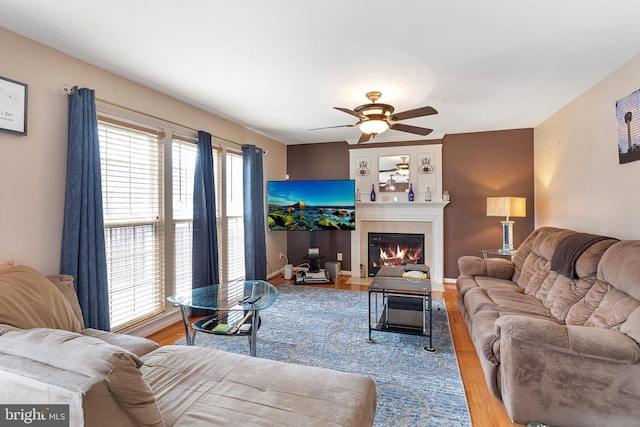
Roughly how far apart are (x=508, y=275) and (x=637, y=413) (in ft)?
6.90

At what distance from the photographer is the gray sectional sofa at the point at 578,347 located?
166cm

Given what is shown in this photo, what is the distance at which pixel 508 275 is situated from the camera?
364 cm

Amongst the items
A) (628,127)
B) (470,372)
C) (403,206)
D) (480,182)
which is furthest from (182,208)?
(480,182)

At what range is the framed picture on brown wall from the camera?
2.04 meters

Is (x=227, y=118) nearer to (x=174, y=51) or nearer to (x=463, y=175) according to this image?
(x=174, y=51)

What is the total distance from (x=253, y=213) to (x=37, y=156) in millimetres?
2706

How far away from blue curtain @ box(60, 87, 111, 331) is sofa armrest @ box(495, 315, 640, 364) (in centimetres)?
302

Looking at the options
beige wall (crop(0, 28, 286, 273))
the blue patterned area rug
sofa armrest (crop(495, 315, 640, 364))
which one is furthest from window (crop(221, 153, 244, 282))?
sofa armrest (crop(495, 315, 640, 364))

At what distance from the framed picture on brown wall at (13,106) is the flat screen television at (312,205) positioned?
10.8 feet

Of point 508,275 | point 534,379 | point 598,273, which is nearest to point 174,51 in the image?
point 534,379

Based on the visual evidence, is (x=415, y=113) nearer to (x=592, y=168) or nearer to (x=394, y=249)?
(x=592, y=168)

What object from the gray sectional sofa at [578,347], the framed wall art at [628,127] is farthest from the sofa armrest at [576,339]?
the framed wall art at [628,127]

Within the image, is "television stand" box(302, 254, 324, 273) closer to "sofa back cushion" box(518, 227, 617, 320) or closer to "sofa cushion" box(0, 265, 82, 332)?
"sofa back cushion" box(518, 227, 617, 320)

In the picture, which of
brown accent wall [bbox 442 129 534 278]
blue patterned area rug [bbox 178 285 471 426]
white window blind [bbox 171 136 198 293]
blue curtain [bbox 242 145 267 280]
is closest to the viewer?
blue patterned area rug [bbox 178 285 471 426]
